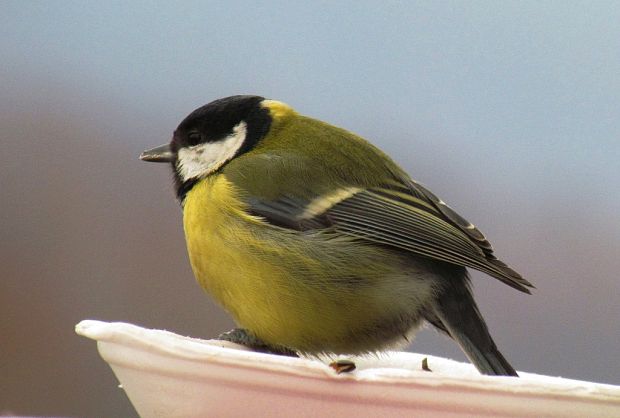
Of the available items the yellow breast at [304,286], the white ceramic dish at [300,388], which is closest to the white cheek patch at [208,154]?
the yellow breast at [304,286]

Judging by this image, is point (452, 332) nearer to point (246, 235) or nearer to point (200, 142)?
point (246, 235)

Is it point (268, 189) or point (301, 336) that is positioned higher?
point (268, 189)

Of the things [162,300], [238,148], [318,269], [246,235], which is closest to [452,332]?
[318,269]

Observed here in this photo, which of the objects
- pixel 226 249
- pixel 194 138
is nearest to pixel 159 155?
pixel 194 138

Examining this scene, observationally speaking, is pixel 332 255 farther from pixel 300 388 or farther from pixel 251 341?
pixel 300 388

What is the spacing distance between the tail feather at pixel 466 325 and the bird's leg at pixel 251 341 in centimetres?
20

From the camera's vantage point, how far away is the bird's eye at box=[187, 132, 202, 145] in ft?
4.63

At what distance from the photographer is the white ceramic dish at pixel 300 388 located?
2.34 feet

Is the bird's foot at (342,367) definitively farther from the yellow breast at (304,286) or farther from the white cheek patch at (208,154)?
the white cheek patch at (208,154)

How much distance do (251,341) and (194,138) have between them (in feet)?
1.16

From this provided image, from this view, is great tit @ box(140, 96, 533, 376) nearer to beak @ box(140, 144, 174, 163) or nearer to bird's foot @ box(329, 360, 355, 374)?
beak @ box(140, 144, 174, 163)

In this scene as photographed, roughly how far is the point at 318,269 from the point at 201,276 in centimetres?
16

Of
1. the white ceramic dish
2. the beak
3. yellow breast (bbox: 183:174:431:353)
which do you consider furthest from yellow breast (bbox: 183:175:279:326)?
the white ceramic dish

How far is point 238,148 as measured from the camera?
55.4 inches
